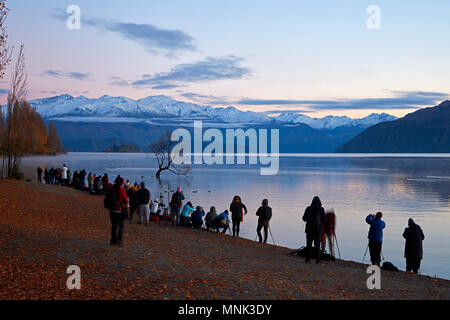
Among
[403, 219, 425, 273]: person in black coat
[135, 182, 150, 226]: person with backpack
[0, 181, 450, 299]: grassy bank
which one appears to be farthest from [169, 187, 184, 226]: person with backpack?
[403, 219, 425, 273]: person in black coat

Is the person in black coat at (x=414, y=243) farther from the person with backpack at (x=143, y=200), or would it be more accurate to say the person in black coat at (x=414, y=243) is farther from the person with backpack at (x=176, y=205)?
the person with backpack at (x=143, y=200)

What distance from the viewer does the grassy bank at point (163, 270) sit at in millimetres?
9891

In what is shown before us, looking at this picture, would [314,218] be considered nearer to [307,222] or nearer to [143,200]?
[307,222]

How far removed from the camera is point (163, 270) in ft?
38.8

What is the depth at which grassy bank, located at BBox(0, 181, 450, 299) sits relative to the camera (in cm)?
989

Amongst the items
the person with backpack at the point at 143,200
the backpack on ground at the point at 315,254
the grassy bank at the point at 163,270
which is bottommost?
the backpack on ground at the point at 315,254

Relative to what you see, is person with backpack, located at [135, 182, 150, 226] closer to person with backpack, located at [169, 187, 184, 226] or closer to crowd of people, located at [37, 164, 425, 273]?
crowd of people, located at [37, 164, 425, 273]

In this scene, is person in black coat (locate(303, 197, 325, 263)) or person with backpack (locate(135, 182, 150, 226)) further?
person with backpack (locate(135, 182, 150, 226))

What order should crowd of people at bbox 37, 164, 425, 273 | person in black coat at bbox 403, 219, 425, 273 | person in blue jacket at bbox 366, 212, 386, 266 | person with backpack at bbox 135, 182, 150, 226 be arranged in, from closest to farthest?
crowd of people at bbox 37, 164, 425, 273
person in black coat at bbox 403, 219, 425, 273
person in blue jacket at bbox 366, 212, 386, 266
person with backpack at bbox 135, 182, 150, 226

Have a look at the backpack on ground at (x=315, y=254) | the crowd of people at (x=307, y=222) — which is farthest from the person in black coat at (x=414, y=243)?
the backpack on ground at (x=315, y=254)

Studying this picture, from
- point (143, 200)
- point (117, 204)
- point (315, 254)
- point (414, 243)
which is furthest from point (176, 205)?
point (414, 243)

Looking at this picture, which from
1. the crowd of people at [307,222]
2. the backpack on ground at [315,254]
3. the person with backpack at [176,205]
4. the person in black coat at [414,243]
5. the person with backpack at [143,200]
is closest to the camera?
the crowd of people at [307,222]

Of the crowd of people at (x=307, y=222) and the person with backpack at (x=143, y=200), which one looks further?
the person with backpack at (x=143, y=200)
